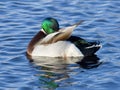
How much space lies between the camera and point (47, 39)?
1474 cm

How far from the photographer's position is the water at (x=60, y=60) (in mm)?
12836

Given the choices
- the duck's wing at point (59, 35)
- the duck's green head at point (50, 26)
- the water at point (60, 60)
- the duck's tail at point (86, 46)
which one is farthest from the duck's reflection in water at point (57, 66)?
the duck's green head at point (50, 26)

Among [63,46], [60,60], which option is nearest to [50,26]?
[63,46]

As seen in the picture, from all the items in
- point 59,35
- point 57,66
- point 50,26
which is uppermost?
point 50,26

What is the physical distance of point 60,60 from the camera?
14.5 metres

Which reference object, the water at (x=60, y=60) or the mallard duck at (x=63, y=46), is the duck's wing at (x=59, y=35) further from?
the water at (x=60, y=60)

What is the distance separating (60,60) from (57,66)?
0.49 meters

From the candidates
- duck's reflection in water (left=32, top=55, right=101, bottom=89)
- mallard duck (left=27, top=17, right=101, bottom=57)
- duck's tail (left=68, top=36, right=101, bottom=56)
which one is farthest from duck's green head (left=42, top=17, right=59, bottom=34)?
duck's reflection in water (left=32, top=55, right=101, bottom=89)

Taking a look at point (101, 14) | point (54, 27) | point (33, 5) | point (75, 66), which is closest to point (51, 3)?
point (33, 5)

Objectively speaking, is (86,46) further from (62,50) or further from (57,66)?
(57,66)

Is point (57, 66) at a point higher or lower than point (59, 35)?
lower

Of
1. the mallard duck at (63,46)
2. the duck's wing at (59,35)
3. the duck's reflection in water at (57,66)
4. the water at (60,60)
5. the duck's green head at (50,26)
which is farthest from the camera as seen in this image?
the duck's green head at (50,26)

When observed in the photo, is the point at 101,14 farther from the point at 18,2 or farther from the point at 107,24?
the point at 18,2

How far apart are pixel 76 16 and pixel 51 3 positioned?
1.31 m
